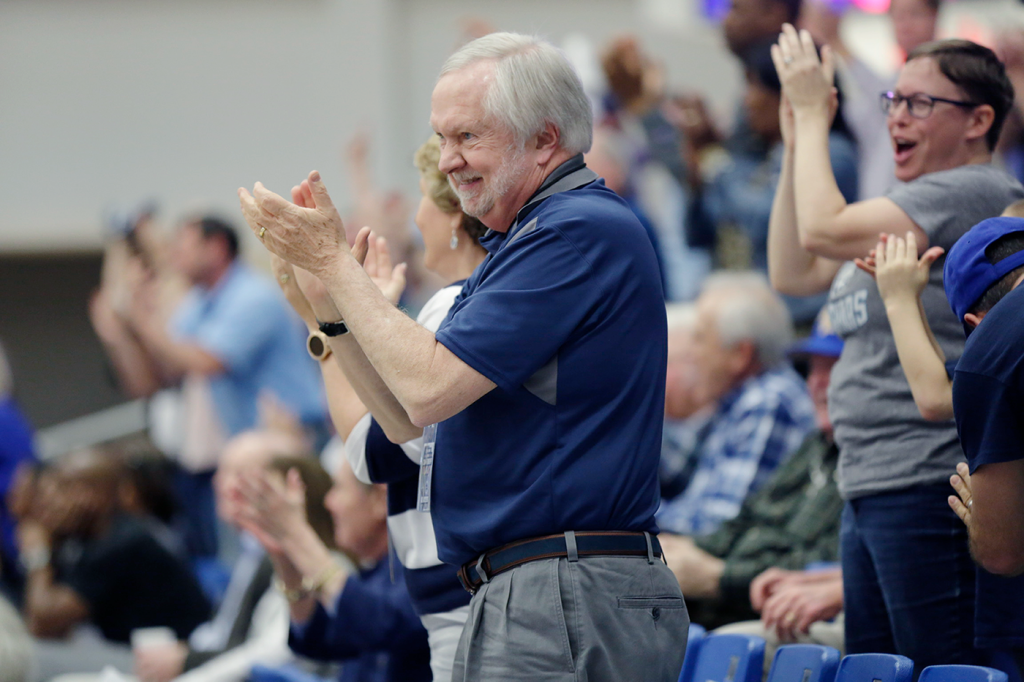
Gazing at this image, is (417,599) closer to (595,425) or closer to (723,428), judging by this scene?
(595,425)

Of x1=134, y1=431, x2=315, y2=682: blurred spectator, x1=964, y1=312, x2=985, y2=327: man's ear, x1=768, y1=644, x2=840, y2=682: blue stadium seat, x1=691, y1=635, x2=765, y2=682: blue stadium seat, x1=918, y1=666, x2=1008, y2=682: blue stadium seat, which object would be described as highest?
x1=964, y1=312, x2=985, y2=327: man's ear

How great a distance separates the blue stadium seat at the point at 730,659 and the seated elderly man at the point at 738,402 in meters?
0.92

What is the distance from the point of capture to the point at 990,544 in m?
2.04

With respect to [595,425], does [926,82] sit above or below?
above

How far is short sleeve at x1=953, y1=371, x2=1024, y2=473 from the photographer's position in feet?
6.22

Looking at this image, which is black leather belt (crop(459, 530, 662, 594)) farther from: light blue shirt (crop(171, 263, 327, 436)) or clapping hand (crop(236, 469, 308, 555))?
light blue shirt (crop(171, 263, 327, 436))

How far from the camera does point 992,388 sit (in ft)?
6.23

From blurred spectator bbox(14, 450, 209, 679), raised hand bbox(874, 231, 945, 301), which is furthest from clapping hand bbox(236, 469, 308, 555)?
blurred spectator bbox(14, 450, 209, 679)

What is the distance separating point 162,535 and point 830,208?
3.54 metres

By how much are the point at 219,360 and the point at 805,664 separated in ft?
13.0

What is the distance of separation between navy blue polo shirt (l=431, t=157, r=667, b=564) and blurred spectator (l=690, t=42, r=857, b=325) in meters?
1.93

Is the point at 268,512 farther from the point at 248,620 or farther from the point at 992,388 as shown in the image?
the point at 992,388

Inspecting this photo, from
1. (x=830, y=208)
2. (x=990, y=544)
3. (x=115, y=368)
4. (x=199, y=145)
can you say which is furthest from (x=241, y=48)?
(x=990, y=544)

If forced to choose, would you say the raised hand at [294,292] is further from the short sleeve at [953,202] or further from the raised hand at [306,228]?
the short sleeve at [953,202]
